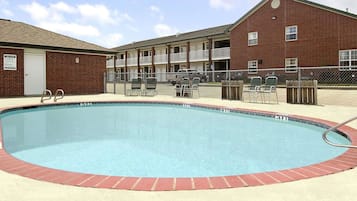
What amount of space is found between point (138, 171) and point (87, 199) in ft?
5.56

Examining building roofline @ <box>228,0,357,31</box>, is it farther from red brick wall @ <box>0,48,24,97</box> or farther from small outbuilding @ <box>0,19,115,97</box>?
red brick wall @ <box>0,48,24,97</box>

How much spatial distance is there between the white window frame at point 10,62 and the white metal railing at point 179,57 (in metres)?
19.8

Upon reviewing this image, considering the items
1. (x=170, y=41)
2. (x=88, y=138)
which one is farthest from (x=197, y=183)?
(x=170, y=41)

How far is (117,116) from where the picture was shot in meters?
10.5

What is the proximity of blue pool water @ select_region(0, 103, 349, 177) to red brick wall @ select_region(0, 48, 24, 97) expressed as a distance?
Answer: 293 inches

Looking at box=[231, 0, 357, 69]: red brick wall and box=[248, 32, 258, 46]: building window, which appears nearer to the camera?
box=[231, 0, 357, 69]: red brick wall

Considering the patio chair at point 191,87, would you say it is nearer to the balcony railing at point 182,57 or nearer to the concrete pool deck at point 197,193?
the balcony railing at point 182,57

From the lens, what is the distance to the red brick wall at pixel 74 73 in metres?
18.7

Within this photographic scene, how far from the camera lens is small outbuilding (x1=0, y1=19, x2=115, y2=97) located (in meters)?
16.8

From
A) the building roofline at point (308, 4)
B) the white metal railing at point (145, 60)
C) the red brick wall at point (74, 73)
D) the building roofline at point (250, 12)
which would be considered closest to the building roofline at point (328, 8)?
the building roofline at point (308, 4)

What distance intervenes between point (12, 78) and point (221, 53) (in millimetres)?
18605

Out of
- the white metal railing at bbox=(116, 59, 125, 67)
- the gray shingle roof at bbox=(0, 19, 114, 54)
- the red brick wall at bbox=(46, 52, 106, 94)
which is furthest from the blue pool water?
the white metal railing at bbox=(116, 59, 125, 67)

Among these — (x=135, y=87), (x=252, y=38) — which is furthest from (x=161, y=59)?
(x=135, y=87)

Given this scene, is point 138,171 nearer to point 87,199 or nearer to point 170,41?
point 87,199
